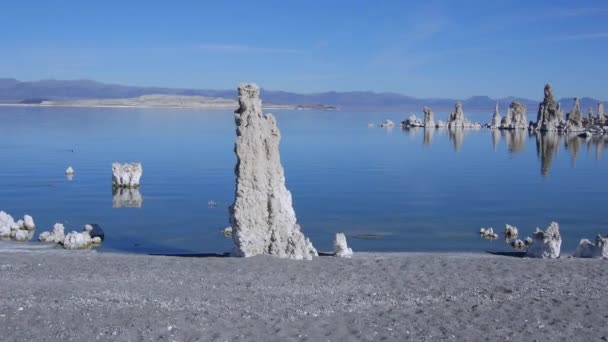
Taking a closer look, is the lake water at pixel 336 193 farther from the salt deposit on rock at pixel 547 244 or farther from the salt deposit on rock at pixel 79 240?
the salt deposit on rock at pixel 547 244

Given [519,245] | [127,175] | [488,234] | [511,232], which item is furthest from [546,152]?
[519,245]

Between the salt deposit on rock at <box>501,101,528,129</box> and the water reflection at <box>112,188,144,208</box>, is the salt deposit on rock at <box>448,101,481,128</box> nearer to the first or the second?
the salt deposit on rock at <box>501,101,528,129</box>

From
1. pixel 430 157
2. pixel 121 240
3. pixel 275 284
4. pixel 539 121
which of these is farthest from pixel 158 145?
pixel 539 121

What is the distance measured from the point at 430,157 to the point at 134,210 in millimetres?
28785

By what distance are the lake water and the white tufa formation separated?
0.41 metres

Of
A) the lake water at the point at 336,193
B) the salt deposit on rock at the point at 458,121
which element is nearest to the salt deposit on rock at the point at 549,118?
the salt deposit on rock at the point at 458,121

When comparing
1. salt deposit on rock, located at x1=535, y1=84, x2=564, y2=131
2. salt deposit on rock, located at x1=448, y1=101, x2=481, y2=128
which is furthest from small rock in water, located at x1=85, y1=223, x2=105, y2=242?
salt deposit on rock, located at x1=448, y1=101, x2=481, y2=128

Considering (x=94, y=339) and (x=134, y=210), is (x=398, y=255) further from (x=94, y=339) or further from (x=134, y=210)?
(x=134, y=210)

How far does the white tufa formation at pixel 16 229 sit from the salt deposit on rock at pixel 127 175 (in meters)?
9.62

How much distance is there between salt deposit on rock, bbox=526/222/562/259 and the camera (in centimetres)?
1569

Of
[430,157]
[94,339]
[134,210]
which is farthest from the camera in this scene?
[430,157]

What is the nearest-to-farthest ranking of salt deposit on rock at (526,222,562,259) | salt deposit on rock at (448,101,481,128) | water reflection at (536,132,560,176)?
salt deposit on rock at (526,222,562,259)
water reflection at (536,132,560,176)
salt deposit on rock at (448,101,481,128)

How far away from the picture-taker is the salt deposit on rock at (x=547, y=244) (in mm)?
15688

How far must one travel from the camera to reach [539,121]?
88.4m
